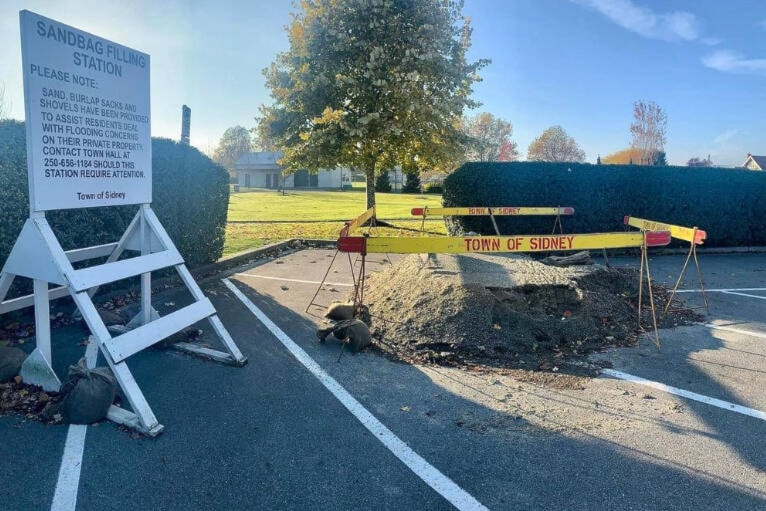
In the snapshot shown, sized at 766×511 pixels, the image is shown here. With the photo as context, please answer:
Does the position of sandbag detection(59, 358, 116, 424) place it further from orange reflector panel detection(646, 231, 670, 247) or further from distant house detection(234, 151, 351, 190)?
distant house detection(234, 151, 351, 190)

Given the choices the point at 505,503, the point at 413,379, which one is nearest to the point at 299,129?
the point at 413,379

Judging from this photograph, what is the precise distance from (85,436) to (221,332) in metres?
1.48

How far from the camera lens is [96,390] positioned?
3521mm

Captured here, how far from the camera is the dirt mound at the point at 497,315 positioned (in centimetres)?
500

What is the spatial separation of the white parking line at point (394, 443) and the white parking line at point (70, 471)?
1.83 metres

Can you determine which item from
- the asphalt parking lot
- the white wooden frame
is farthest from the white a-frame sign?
the asphalt parking lot

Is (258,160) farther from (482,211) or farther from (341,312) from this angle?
(341,312)

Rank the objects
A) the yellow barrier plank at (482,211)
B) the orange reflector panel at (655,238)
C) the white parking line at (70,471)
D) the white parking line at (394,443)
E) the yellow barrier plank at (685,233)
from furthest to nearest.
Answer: the yellow barrier plank at (482,211), the yellow barrier plank at (685,233), the orange reflector panel at (655,238), the white parking line at (394,443), the white parking line at (70,471)

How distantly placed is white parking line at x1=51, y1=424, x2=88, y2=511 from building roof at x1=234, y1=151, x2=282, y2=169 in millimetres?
63476

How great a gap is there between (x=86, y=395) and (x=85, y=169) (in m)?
1.87

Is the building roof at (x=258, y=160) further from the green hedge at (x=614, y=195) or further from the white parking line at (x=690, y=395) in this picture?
the white parking line at (x=690, y=395)

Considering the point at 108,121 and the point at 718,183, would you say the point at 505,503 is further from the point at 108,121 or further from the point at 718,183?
the point at 718,183

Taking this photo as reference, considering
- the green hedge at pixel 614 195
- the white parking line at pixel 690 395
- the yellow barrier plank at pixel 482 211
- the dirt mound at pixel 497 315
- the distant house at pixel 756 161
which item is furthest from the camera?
the distant house at pixel 756 161

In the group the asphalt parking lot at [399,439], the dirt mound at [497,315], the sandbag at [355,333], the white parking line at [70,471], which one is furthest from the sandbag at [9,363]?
the dirt mound at [497,315]
